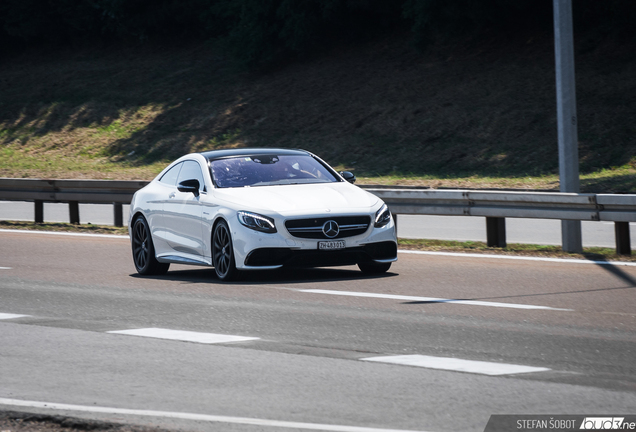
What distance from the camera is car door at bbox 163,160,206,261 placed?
12.2m

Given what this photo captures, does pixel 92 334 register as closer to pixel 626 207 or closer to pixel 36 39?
pixel 626 207

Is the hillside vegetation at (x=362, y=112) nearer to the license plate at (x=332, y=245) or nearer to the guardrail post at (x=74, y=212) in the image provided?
the guardrail post at (x=74, y=212)

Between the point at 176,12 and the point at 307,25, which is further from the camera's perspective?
the point at 176,12

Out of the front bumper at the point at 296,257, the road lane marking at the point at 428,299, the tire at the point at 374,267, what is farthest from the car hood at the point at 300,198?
the road lane marking at the point at 428,299

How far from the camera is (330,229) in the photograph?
11344 millimetres

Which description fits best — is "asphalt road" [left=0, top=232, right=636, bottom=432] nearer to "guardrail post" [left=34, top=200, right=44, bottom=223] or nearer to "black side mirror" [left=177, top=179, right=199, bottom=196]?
"black side mirror" [left=177, top=179, right=199, bottom=196]

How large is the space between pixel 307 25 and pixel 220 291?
2982cm

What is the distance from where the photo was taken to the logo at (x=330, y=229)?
446 inches

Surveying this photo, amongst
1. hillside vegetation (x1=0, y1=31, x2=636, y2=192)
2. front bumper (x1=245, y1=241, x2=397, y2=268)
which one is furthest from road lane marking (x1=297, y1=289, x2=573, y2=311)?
hillside vegetation (x1=0, y1=31, x2=636, y2=192)

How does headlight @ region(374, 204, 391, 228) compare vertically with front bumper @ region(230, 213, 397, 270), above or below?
above

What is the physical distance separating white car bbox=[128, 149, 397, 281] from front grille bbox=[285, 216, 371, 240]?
Answer: 0.04 feet

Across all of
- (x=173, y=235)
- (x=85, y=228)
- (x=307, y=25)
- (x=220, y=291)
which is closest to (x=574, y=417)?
(x=220, y=291)

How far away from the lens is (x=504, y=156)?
28.7 meters

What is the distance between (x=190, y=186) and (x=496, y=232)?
16.4 feet
